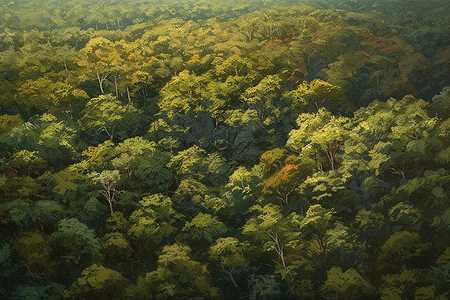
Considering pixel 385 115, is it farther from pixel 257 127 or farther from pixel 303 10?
pixel 303 10

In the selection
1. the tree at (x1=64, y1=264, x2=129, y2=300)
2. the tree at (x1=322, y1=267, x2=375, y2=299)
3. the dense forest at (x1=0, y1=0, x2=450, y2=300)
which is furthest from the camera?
the dense forest at (x1=0, y1=0, x2=450, y2=300)

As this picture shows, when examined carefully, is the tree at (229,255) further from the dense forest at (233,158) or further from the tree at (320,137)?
the tree at (320,137)

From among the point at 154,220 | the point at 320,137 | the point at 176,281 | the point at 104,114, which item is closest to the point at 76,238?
the point at 154,220

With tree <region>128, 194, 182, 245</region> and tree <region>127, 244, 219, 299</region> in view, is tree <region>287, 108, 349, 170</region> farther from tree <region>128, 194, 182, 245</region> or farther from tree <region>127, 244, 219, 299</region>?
tree <region>127, 244, 219, 299</region>

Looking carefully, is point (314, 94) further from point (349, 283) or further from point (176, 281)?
point (176, 281)

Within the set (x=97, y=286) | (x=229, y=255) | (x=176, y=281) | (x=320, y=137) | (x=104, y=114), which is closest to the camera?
(x=97, y=286)

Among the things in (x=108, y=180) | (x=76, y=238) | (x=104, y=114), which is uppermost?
(x=104, y=114)

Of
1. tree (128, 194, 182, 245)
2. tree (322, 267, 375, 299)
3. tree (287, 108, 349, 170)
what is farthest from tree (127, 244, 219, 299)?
tree (287, 108, 349, 170)

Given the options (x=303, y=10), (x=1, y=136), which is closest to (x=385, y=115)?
(x=303, y=10)

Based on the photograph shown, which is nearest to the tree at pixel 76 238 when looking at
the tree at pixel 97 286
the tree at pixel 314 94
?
the tree at pixel 97 286
